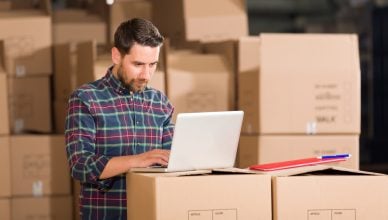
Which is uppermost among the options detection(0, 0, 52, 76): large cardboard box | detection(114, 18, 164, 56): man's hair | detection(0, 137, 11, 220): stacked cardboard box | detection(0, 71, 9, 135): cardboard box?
detection(0, 0, 52, 76): large cardboard box

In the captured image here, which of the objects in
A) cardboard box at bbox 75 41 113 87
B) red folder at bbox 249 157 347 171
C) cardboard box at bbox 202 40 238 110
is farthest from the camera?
cardboard box at bbox 202 40 238 110

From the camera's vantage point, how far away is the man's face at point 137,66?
2398 millimetres

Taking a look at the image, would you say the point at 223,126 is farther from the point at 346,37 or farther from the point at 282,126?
the point at 346,37

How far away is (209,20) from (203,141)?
206cm

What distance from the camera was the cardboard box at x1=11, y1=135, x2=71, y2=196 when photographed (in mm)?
4027

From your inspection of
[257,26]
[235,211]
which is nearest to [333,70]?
[235,211]

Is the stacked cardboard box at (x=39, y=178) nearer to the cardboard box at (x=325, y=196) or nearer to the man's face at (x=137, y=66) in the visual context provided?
the man's face at (x=137, y=66)

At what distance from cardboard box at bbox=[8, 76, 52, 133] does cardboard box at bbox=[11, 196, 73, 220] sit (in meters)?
0.37

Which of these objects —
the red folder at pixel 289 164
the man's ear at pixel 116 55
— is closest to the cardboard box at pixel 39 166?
the man's ear at pixel 116 55

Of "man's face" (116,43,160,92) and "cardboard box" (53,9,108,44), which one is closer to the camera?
"man's face" (116,43,160,92)

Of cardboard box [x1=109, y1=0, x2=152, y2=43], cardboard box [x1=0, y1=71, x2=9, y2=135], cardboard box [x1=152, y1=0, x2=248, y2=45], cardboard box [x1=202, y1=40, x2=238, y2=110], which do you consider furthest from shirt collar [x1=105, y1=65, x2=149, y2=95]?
cardboard box [x1=109, y1=0, x2=152, y2=43]

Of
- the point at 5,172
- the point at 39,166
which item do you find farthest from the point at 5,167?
the point at 39,166

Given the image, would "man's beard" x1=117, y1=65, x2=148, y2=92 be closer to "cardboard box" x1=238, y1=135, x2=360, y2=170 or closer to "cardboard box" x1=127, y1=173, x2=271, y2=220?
"cardboard box" x1=127, y1=173, x2=271, y2=220

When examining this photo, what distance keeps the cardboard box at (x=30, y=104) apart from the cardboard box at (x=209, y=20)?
0.70 meters
